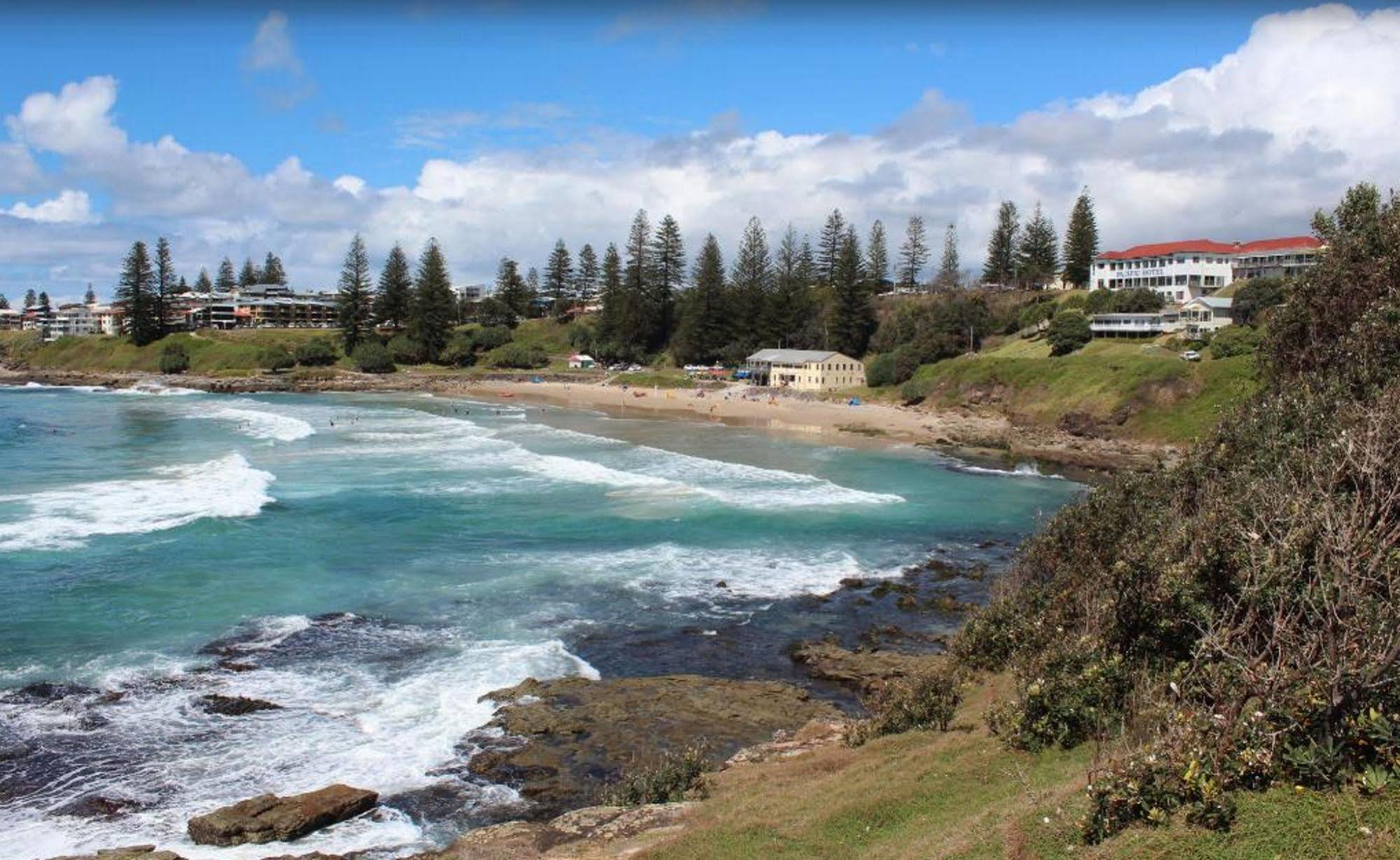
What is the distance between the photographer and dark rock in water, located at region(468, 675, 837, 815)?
15062 mm

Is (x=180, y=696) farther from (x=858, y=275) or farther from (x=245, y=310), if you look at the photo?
(x=245, y=310)

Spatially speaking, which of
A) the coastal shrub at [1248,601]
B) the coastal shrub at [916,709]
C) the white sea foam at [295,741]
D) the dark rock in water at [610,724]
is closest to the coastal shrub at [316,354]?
the white sea foam at [295,741]

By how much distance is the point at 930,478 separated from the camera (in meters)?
43.0

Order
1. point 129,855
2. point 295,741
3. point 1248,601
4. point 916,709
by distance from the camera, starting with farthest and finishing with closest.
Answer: point 295,741, point 916,709, point 129,855, point 1248,601

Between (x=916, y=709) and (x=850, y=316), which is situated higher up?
(x=850, y=316)

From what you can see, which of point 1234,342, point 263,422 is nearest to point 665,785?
point 263,422

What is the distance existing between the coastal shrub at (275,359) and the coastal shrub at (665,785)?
10503 centimetres

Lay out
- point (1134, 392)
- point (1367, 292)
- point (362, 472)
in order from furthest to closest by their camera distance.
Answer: point (1134, 392) → point (362, 472) → point (1367, 292)

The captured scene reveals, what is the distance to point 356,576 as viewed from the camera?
25250mm

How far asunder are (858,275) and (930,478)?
5765cm

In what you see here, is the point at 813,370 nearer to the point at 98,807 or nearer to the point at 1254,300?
the point at 1254,300

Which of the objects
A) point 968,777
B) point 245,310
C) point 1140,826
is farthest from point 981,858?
point 245,310

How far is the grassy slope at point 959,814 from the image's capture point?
7.17m

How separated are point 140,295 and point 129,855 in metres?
120
